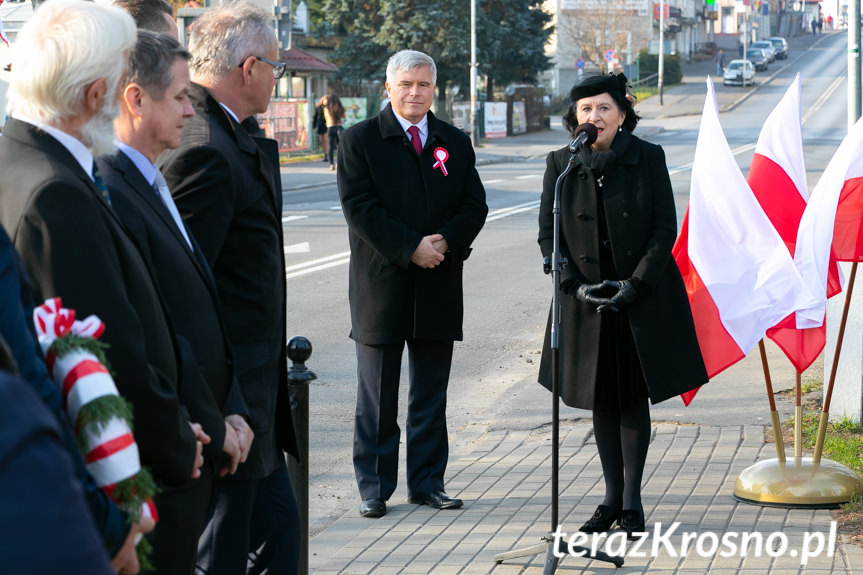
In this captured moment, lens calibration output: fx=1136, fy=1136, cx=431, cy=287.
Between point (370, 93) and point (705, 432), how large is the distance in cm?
4371

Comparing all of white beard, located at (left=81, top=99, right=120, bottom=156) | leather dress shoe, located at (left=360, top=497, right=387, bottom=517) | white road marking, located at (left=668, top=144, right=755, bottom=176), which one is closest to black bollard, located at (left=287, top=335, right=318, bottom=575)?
leather dress shoe, located at (left=360, top=497, right=387, bottom=517)

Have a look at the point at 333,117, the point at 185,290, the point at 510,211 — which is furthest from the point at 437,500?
the point at 333,117

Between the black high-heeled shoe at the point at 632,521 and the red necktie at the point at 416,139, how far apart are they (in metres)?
1.97

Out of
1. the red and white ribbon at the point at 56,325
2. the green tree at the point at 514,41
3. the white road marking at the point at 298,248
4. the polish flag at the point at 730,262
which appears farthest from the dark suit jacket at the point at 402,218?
the green tree at the point at 514,41

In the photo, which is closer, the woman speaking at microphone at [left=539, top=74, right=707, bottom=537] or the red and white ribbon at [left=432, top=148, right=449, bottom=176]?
the woman speaking at microphone at [left=539, top=74, right=707, bottom=537]

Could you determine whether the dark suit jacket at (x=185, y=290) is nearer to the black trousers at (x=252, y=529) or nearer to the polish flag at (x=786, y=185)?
the black trousers at (x=252, y=529)

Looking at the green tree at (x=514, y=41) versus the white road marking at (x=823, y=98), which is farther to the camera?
the white road marking at (x=823, y=98)

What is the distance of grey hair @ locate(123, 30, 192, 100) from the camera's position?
274 cm

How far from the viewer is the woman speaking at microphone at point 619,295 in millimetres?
4984

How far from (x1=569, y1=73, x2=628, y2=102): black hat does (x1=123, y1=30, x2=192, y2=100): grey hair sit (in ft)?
8.37

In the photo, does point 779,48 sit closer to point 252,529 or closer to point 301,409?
point 301,409

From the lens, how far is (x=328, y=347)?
375 inches

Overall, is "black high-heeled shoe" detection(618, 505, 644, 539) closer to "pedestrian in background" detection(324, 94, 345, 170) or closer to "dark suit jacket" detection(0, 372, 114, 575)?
"dark suit jacket" detection(0, 372, 114, 575)

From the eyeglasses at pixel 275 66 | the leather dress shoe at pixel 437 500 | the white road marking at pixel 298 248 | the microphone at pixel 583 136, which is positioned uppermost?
the eyeglasses at pixel 275 66
